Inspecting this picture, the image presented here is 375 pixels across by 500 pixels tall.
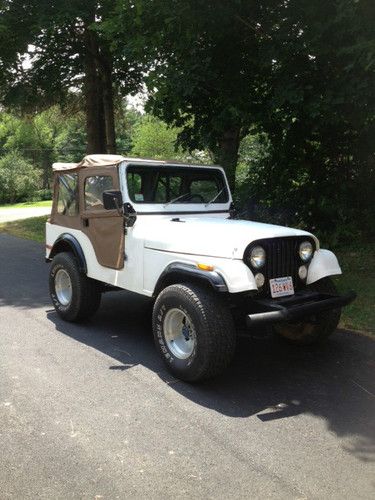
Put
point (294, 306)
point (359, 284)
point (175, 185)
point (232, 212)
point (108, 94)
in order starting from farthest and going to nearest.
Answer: point (108, 94), point (359, 284), point (232, 212), point (175, 185), point (294, 306)

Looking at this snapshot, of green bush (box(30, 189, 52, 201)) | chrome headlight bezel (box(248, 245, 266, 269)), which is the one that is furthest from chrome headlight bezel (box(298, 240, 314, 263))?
green bush (box(30, 189, 52, 201))

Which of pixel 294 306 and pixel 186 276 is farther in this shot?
pixel 186 276

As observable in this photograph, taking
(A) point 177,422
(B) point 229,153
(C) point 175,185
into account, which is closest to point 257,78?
(B) point 229,153

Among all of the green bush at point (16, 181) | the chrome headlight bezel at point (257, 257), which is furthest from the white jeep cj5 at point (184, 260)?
the green bush at point (16, 181)

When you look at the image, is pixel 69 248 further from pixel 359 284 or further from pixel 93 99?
pixel 93 99

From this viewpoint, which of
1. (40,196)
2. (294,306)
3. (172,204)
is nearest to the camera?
(294,306)

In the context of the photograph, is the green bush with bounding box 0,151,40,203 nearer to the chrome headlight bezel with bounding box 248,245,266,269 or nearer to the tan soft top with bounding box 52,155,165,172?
the tan soft top with bounding box 52,155,165,172

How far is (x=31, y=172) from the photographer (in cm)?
4481

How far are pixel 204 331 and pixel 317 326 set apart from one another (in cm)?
148

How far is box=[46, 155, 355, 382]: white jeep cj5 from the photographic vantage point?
4.07 m

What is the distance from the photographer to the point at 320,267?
4594 millimetres

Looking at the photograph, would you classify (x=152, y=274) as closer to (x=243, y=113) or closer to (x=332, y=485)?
(x=332, y=485)

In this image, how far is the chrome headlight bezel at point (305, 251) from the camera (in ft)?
15.0

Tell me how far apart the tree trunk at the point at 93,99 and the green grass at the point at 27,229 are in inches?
131
